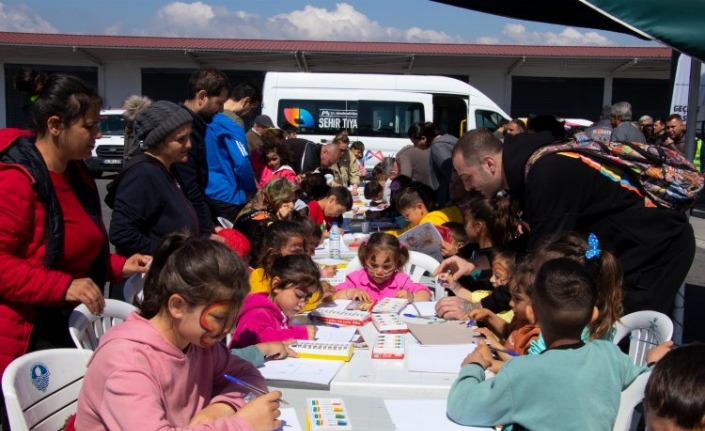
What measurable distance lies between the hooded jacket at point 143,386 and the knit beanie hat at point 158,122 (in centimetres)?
155

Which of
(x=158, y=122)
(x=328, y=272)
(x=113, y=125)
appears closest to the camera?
(x=158, y=122)

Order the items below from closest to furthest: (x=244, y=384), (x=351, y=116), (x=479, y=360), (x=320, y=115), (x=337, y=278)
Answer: (x=244, y=384) < (x=479, y=360) < (x=337, y=278) < (x=320, y=115) < (x=351, y=116)

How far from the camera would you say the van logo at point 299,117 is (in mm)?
14750

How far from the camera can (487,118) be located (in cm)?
1558

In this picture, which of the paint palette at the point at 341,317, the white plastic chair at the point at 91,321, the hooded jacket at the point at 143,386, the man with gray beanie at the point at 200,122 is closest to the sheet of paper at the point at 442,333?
the paint palette at the point at 341,317

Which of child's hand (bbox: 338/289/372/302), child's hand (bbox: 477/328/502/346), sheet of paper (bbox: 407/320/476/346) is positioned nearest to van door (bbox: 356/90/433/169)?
child's hand (bbox: 338/289/372/302)

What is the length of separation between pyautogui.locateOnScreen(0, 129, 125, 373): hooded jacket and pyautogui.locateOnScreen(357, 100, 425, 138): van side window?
42.6 feet

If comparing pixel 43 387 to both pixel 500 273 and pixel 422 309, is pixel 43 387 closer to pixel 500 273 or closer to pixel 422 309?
pixel 422 309

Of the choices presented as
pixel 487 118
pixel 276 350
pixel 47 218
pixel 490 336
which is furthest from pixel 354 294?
pixel 487 118

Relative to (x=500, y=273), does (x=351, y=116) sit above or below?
above

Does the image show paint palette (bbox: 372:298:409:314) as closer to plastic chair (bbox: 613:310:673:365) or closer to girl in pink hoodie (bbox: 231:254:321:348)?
girl in pink hoodie (bbox: 231:254:321:348)

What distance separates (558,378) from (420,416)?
1.57 ft

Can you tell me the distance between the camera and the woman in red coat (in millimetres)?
2195

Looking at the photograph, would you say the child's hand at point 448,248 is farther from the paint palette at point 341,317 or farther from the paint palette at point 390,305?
the paint palette at point 341,317
